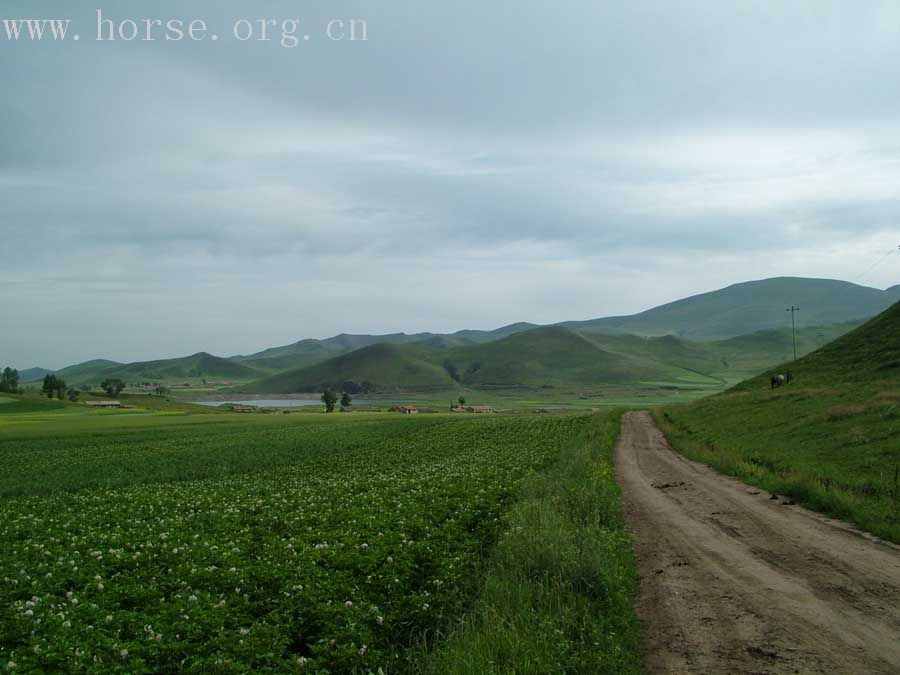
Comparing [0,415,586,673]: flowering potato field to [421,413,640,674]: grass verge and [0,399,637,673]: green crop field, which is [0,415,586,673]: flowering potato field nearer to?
[0,399,637,673]: green crop field

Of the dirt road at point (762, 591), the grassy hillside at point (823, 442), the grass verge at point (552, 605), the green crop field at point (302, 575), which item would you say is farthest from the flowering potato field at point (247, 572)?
the grassy hillside at point (823, 442)

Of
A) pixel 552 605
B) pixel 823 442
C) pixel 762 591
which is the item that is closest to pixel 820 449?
pixel 823 442

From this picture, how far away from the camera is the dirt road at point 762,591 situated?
9.01 m

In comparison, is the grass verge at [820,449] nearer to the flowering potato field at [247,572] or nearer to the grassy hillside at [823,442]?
the grassy hillside at [823,442]

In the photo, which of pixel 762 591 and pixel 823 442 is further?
pixel 823 442

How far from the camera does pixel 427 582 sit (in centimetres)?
1245

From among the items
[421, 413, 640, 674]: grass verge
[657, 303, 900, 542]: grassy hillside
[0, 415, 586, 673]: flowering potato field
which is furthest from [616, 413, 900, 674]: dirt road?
[0, 415, 586, 673]: flowering potato field

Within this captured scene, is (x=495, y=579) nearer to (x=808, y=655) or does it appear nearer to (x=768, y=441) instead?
(x=808, y=655)

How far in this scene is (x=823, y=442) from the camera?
1162 inches

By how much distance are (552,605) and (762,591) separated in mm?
4615

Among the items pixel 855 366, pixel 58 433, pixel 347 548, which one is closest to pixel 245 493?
pixel 347 548

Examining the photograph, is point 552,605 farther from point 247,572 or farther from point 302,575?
point 247,572

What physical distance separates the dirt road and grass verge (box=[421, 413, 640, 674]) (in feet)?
1.85

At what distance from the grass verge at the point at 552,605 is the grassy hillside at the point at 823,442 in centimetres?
816
